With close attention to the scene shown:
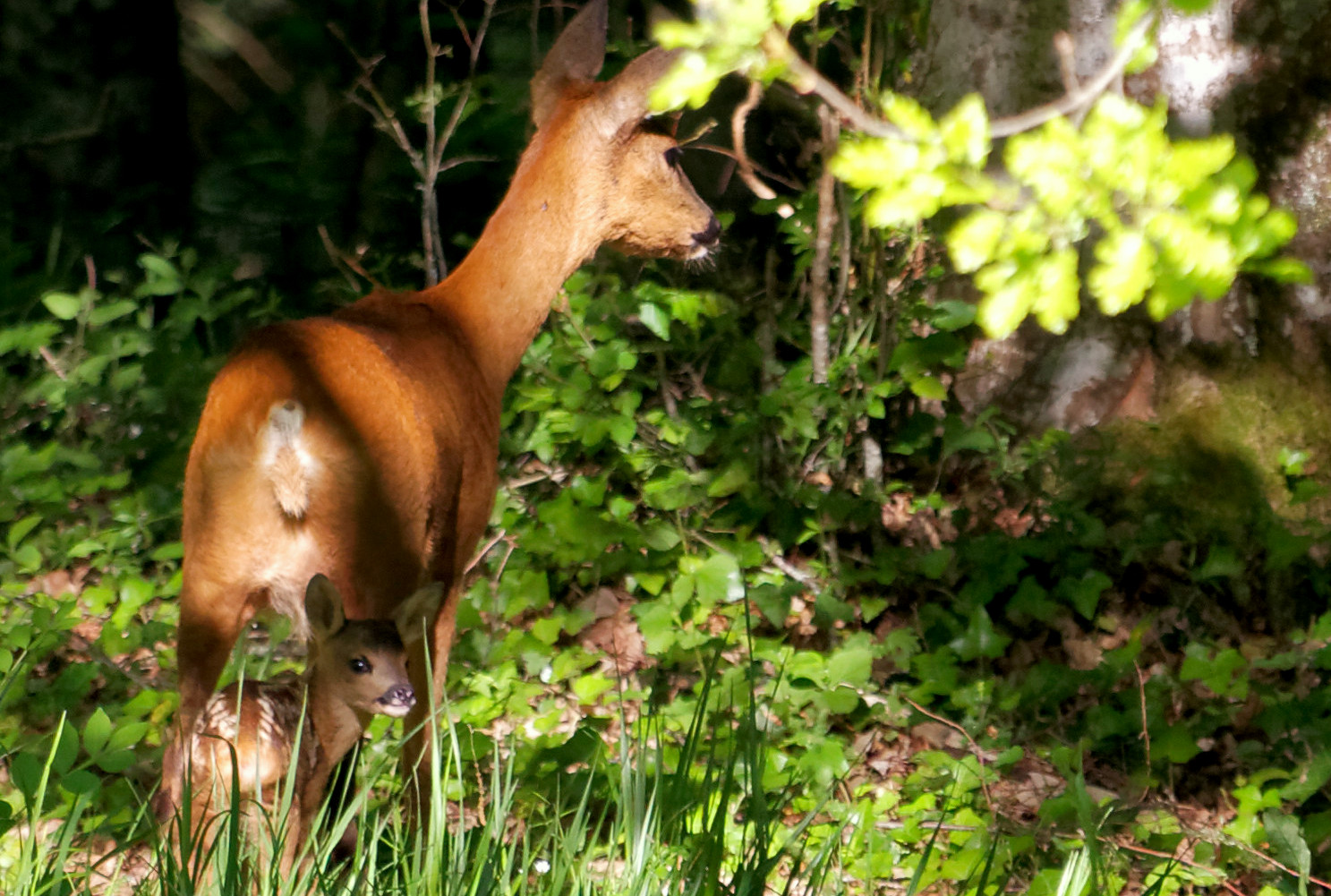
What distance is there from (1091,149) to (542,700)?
3182 millimetres

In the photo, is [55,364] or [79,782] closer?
[79,782]

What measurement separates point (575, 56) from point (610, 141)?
0.25 meters

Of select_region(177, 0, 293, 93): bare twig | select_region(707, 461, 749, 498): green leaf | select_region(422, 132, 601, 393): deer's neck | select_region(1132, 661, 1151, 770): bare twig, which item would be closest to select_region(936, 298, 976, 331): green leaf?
select_region(707, 461, 749, 498): green leaf

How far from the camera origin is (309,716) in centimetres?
285

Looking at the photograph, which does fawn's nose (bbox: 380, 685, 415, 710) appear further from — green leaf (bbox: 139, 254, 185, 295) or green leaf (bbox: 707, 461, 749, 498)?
green leaf (bbox: 139, 254, 185, 295)

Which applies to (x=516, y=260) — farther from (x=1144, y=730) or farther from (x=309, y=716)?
(x=1144, y=730)

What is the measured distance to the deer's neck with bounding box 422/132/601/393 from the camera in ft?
12.2

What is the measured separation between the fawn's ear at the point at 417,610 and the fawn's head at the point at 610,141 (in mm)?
1377

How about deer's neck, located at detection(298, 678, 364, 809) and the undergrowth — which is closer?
deer's neck, located at detection(298, 678, 364, 809)

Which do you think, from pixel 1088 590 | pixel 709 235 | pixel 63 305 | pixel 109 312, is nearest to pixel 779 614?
pixel 1088 590

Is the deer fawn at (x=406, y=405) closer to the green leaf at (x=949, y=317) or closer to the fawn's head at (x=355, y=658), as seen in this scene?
the fawn's head at (x=355, y=658)

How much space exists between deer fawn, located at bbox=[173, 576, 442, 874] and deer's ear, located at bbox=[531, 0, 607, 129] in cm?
160

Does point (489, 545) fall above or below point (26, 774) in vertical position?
below

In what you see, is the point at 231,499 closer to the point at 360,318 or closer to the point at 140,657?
the point at 360,318
